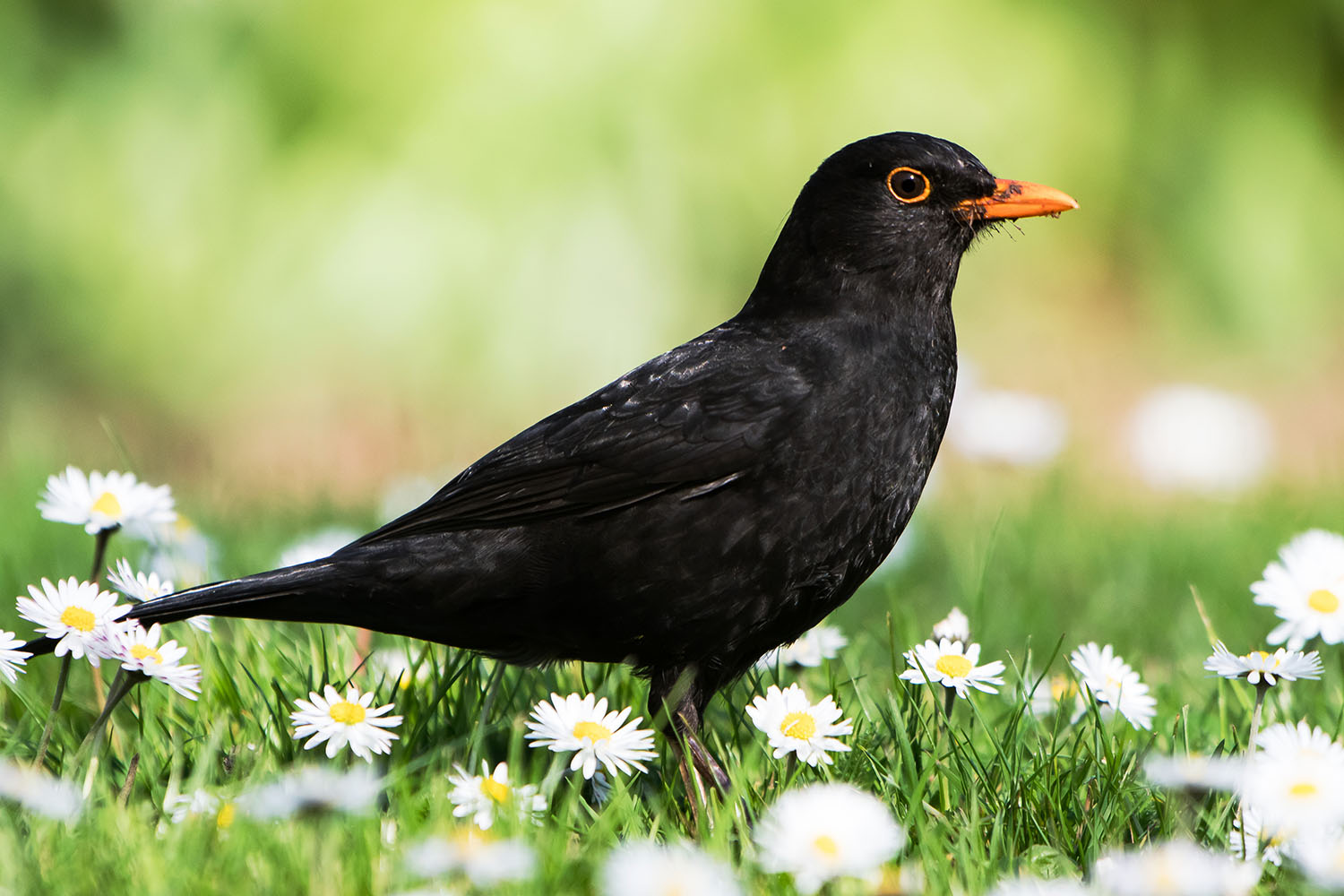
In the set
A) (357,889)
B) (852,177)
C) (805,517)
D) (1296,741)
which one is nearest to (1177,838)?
(1296,741)

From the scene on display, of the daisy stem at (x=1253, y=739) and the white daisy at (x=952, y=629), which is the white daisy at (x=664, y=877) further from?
the white daisy at (x=952, y=629)

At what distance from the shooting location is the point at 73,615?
2486 mm

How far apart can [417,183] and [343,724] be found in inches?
199

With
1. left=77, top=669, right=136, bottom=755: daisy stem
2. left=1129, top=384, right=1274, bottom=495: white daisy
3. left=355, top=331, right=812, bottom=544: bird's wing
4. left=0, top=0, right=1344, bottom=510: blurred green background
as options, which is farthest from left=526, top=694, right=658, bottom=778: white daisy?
left=1129, top=384, right=1274, bottom=495: white daisy

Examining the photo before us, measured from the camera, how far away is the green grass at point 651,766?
6.79ft

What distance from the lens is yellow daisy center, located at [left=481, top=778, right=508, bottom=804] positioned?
2.30 m

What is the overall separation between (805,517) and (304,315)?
197 inches

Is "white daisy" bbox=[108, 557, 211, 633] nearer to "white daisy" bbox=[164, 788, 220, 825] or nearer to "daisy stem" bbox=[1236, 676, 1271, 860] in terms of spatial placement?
"white daisy" bbox=[164, 788, 220, 825]

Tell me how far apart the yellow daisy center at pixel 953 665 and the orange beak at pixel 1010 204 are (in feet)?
3.83

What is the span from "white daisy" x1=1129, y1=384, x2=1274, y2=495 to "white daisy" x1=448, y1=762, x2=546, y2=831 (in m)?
5.27

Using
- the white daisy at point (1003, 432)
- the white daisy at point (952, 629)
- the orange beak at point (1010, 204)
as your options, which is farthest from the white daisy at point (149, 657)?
the white daisy at point (1003, 432)

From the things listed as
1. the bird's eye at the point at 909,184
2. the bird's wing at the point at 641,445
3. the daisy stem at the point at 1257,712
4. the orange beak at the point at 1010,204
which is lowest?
the daisy stem at the point at 1257,712

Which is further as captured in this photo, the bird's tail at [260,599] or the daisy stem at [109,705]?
the bird's tail at [260,599]

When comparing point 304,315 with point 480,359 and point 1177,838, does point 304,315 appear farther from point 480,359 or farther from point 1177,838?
point 1177,838
